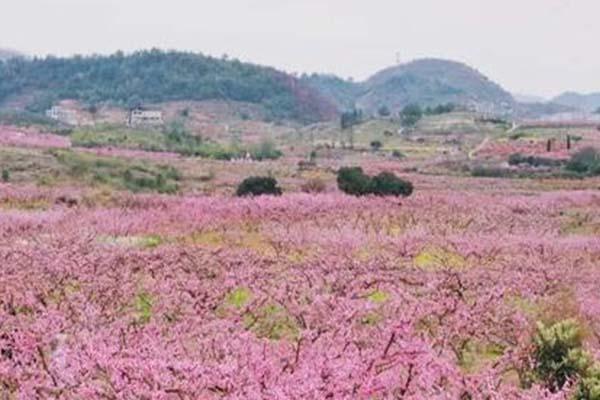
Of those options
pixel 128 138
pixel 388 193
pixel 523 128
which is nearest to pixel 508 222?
pixel 388 193

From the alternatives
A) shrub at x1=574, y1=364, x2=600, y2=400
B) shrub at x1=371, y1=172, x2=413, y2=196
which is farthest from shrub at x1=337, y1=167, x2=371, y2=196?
shrub at x1=574, y1=364, x2=600, y2=400

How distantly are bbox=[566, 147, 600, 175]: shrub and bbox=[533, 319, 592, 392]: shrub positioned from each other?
57.6m

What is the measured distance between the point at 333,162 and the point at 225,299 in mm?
70649

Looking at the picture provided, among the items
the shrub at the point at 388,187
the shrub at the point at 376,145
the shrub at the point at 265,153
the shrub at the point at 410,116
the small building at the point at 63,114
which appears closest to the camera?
the shrub at the point at 388,187

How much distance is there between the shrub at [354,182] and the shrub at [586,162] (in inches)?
1050

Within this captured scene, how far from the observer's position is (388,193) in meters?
41.8

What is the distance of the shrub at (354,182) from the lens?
42188mm

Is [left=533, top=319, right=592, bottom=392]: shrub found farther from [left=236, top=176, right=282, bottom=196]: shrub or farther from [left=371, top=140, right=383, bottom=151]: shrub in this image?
[left=371, top=140, right=383, bottom=151]: shrub

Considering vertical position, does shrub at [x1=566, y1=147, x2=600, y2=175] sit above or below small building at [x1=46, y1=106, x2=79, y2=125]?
below

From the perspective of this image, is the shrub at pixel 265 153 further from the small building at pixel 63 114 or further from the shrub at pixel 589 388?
the shrub at pixel 589 388

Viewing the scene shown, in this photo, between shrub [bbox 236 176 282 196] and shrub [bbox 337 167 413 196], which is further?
shrub [bbox 337 167 413 196]

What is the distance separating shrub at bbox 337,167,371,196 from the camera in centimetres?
4219

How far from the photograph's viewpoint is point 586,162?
70.9m

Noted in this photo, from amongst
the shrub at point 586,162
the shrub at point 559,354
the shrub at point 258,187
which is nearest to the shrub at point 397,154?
the shrub at point 586,162
